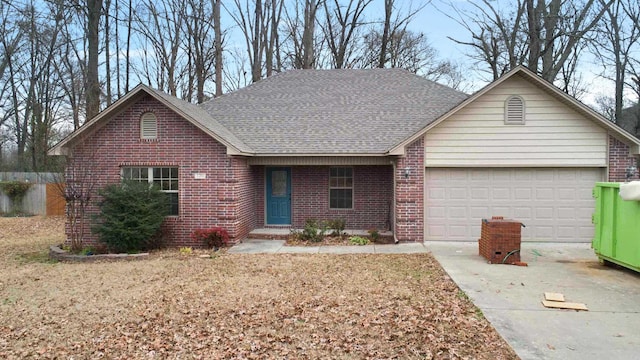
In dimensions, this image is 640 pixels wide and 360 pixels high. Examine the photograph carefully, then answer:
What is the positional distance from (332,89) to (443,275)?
973cm

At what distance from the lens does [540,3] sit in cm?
1920

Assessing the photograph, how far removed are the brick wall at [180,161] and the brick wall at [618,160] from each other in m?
9.71

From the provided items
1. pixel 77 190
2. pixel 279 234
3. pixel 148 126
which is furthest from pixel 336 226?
pixel 77 190

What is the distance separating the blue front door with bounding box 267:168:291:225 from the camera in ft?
46.0

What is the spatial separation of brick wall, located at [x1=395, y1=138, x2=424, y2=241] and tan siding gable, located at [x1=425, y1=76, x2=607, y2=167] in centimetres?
31

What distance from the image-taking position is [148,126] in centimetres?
1175

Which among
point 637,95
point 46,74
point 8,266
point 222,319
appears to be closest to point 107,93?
point 46,74

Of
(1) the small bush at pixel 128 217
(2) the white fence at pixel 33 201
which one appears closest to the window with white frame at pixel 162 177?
(1) the small bush at pixel 128 217

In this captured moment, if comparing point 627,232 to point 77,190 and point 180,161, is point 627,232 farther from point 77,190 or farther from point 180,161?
point 77,190

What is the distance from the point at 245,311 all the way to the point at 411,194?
6.45 metres

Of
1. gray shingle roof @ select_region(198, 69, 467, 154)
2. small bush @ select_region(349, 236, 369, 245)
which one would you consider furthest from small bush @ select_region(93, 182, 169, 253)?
small bush @ select_region(349, 236, 369, 245)

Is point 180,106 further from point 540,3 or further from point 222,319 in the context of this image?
point 540,3

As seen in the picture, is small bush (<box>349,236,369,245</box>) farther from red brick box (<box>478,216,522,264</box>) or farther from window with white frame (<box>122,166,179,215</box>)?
window with white frame (<box>122,166,179,215</box>)

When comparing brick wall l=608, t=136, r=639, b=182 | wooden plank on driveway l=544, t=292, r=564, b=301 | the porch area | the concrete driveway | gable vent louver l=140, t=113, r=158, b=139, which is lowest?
the concrete driveway
